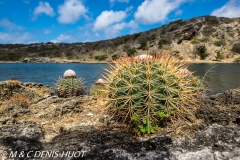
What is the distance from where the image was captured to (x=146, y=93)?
3.44 meters

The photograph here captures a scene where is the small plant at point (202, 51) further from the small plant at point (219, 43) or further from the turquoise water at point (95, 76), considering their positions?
the turquoise water at point (95, 76)

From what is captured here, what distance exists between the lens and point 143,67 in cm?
365

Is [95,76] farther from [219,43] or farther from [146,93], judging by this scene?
[219,43]

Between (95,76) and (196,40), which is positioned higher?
(196,40)

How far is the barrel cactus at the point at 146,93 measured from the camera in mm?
3457

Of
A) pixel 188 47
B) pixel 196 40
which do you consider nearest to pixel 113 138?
pixel 188 47

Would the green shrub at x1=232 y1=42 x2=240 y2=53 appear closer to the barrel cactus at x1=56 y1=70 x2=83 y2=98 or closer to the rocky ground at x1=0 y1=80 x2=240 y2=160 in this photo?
the barrel cactus at x1=56 y1=70 x2=83 y2=98

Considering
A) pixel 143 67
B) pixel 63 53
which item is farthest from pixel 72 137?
pixel 63 53

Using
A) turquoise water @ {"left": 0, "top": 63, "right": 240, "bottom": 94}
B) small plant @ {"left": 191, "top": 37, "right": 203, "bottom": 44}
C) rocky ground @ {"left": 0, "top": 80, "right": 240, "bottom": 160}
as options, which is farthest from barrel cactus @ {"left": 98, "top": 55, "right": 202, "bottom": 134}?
small plant @ {"left": 191, "top": 37, "right": 203, "bottom": 44}

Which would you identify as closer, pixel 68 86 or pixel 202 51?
pixel 68 86

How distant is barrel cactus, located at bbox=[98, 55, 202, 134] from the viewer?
3457mm

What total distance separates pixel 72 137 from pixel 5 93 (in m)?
5.77

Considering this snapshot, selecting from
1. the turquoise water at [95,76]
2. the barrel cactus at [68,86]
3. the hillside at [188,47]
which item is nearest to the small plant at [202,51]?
the hillside at [188,47]

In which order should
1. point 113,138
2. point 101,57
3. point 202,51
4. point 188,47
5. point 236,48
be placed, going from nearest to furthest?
point 113,138, point 236,48, point 202,51, point 188,47, point 101,57
